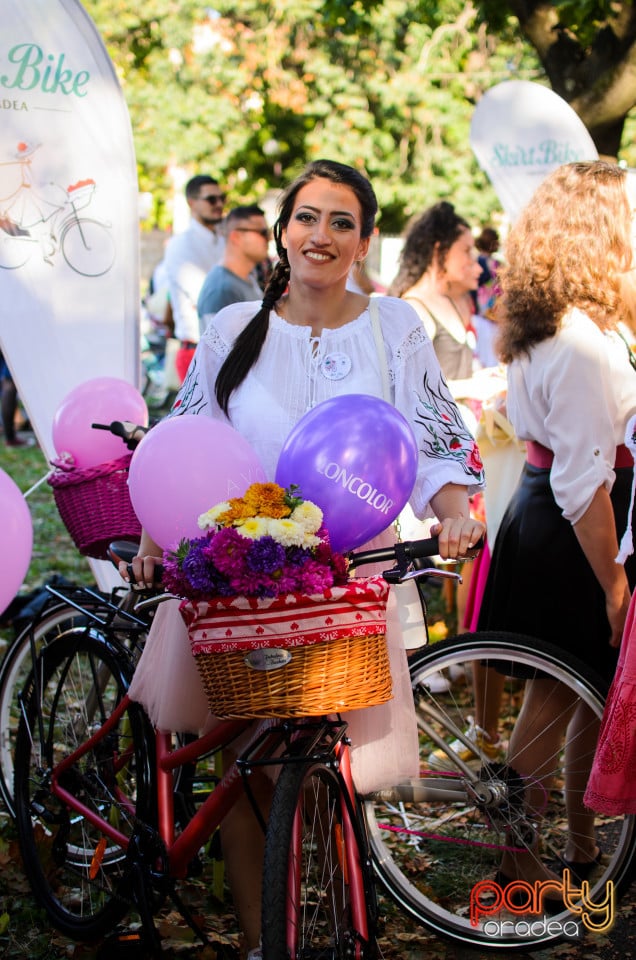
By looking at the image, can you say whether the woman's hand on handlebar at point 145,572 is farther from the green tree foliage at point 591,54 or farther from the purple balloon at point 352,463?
the green tree foliage at point 591,54

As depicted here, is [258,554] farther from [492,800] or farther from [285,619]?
[492,800]

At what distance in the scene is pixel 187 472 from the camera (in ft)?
8.33

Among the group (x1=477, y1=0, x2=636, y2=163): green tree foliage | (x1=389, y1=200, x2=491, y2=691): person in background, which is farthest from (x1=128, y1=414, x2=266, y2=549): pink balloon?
(x1=477, y1=0, x2=636, y2=163): green tree foliage

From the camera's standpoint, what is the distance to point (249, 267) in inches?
281

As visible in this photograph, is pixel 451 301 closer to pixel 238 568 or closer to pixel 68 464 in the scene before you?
pixel 68 464

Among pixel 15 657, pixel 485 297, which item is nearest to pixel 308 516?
pixel 15 657

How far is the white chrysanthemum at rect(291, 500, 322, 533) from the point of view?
2.24 metres

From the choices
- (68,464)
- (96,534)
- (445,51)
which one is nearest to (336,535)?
(96,534)

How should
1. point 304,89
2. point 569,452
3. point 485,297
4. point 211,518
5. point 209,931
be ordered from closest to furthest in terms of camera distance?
point 211,518
point 569,452
point 209,931
point 485,297
point 304,89

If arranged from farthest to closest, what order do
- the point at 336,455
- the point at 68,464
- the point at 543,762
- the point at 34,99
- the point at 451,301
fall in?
1. the point at 451,301
2. the point at 34,99
3. the point at 68,464
4. the point at 543,762
5. the point at 336,455

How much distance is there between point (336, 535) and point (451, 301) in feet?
11.8

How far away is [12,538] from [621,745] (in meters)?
1.59

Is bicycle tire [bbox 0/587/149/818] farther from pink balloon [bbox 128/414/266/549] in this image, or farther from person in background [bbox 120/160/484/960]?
pink balloon [bbox 128/414/266/549]

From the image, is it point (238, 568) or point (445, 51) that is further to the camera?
point (445, 51)
